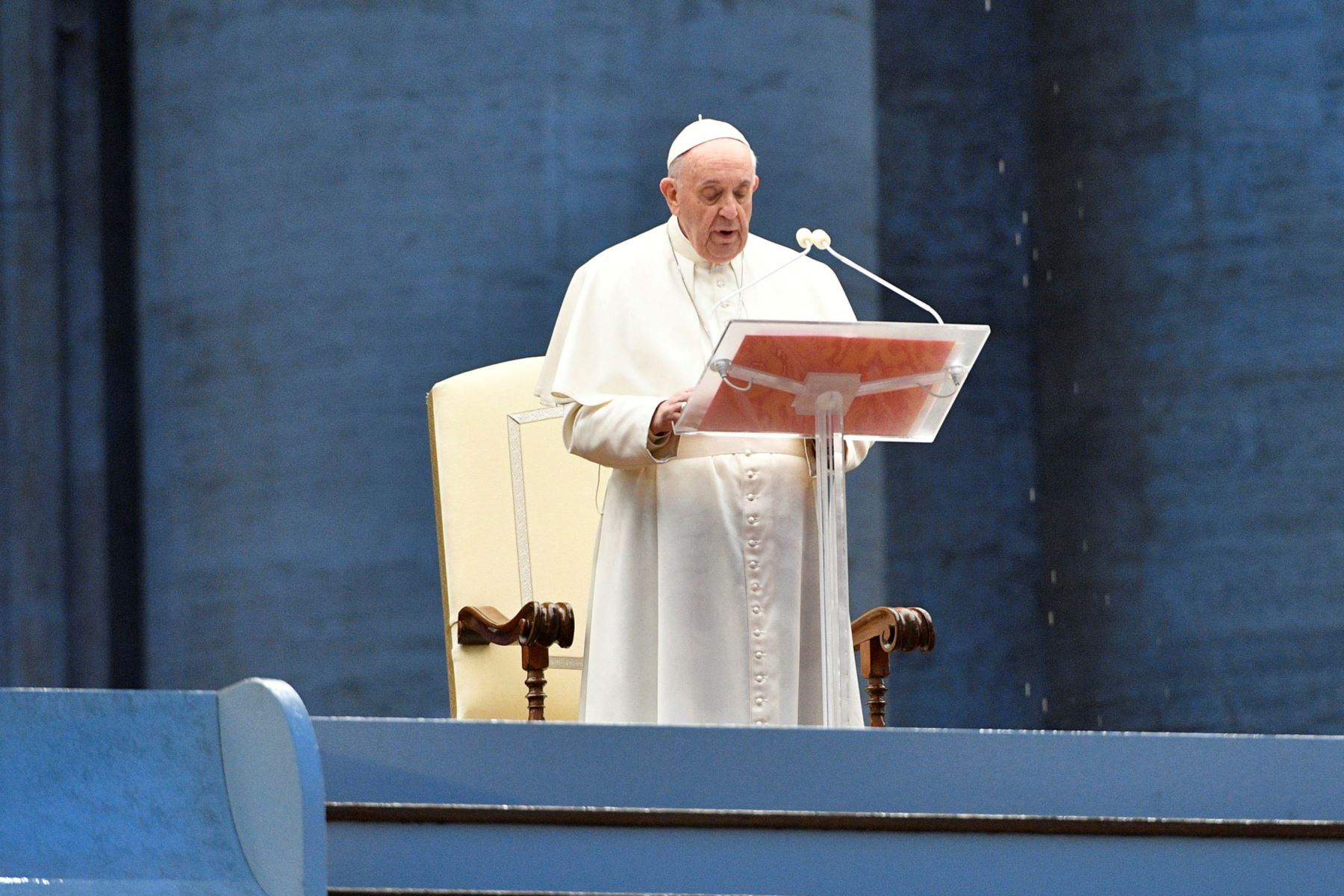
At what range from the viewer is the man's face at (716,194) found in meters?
4.14

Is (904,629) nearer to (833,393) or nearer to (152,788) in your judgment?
(833,393)

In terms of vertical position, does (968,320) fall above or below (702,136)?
below

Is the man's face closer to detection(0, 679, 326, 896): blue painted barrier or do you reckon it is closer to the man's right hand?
the man's right hand

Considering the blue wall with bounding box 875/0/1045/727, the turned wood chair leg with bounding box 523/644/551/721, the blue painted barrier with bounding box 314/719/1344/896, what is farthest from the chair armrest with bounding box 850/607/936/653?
the blue wall with bounding box 875/0/1045/727

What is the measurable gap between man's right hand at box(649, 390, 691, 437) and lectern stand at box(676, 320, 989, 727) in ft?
0.26

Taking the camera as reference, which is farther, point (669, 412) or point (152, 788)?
point (669, 412)

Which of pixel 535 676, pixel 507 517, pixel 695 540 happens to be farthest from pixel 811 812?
pixel 507 517

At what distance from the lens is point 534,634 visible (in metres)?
4.46

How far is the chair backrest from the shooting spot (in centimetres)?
503

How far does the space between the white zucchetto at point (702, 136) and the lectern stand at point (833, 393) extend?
612 millimetres

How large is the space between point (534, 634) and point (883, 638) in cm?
66

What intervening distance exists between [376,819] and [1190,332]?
15.5ft

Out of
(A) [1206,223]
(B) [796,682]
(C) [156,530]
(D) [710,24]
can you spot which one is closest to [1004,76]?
(A) [1206,223]

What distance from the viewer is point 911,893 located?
324 centimetres
